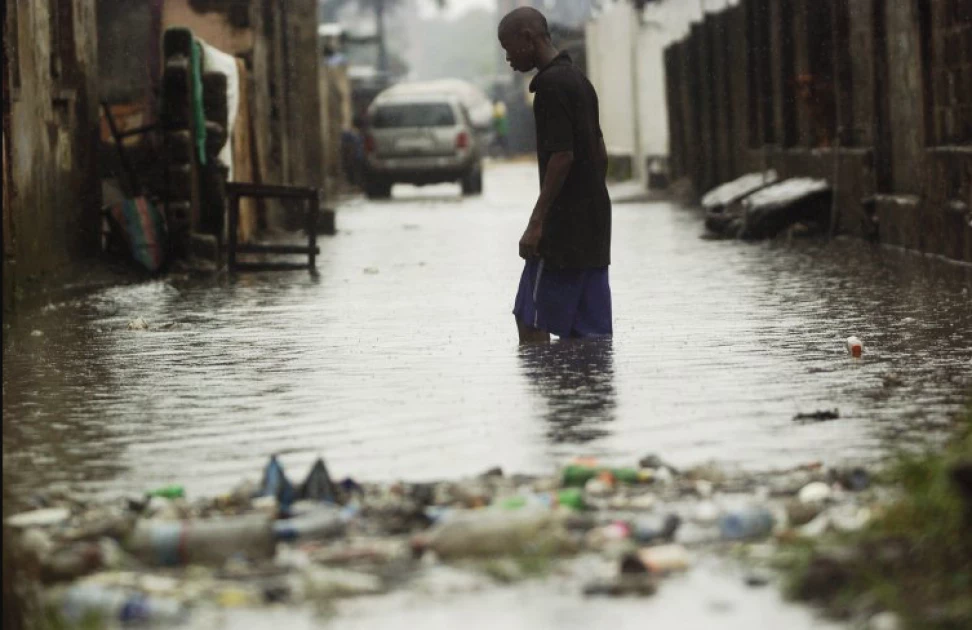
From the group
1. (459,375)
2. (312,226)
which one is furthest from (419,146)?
(459,375)

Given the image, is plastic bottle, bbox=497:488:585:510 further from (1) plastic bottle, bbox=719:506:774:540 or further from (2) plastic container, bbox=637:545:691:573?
(2) plastic container, bbox=637:545:691:573

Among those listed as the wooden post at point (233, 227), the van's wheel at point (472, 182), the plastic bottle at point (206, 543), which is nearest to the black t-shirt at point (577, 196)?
the plastic bottle at point (206, 543)

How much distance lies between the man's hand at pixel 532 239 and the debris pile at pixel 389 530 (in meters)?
3.71

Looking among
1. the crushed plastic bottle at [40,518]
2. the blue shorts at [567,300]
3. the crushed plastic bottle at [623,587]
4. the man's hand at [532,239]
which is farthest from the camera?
the blue shorts at [567,300]

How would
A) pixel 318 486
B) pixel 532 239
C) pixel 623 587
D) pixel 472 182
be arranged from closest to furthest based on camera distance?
pixel 623 587, pixel 318 486, pixel 532 239, pixel 472 182

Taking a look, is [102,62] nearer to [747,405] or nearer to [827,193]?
[827,193]

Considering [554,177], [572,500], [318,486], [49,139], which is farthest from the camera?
[49,139]

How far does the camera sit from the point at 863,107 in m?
21.6

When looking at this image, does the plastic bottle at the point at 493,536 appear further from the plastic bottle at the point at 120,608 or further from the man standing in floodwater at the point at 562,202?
the man standing in floodwater at the point at 562,202

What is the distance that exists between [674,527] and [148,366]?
5.57 metres

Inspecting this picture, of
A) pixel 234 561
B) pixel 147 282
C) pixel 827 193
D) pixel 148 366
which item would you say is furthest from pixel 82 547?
pixel 827 193

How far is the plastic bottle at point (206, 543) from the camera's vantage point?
556cm

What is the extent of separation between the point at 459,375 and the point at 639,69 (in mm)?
34727

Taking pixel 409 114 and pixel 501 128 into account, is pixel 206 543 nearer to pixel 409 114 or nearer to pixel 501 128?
pixel 409 114
